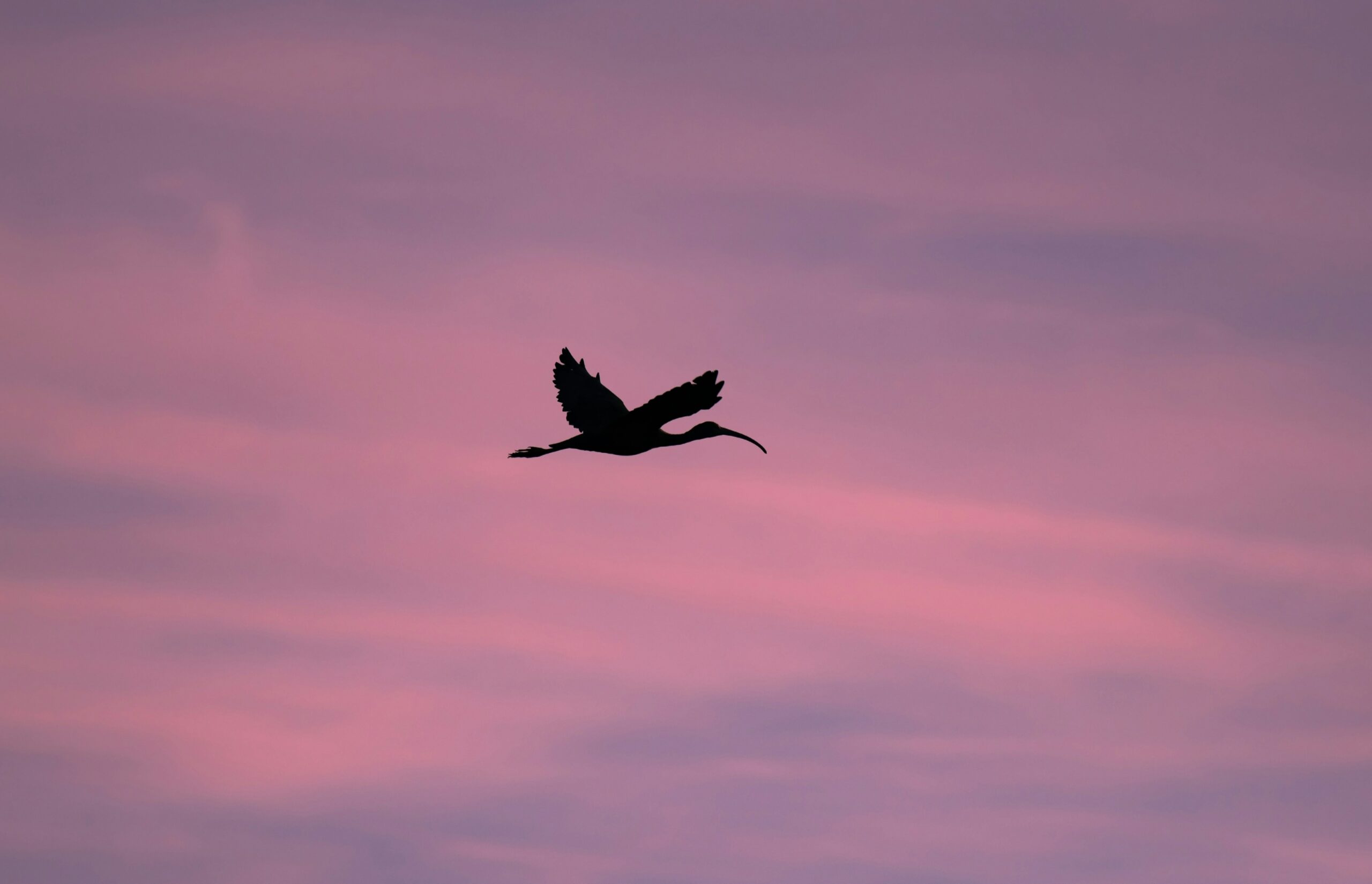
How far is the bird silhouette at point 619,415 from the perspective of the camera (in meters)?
36.9

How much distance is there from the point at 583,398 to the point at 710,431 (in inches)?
159

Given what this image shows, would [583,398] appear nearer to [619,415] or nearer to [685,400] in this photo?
[619,415]

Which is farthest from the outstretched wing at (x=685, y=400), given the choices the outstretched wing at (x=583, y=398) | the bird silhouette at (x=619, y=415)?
the outstretched wing at (x=583, y=398)

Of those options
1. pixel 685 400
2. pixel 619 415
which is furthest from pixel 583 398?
pixel 685 400

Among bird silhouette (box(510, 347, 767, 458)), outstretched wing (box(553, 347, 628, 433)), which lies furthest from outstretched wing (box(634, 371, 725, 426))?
outstretched wing (box(553, 347, 628, 433))

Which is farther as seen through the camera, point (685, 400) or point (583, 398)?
point (583, 398)

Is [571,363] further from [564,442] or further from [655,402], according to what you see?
[655,402]

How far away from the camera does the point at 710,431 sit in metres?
41.3

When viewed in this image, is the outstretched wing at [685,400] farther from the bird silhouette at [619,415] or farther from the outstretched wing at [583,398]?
the outstretched wing at [583,398]

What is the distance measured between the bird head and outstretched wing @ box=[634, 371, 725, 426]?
260cm

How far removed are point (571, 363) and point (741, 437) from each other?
5.85 meters

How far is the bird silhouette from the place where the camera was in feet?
121

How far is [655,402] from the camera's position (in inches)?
1469

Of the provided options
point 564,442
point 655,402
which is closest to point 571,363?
point 564,442
